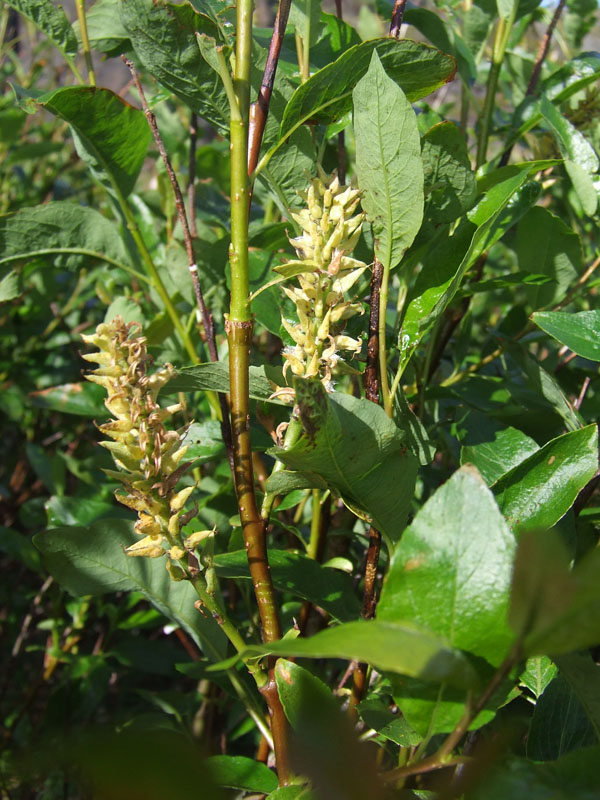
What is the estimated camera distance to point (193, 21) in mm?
680

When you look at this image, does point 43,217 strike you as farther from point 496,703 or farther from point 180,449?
point 496,703

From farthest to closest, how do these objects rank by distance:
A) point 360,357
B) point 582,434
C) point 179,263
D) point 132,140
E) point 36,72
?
point 36,72, point 179,263, point 132,140, point 360,357, point 582,434

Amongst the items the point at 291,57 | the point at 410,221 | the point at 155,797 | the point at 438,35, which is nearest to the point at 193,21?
the point at 410,221

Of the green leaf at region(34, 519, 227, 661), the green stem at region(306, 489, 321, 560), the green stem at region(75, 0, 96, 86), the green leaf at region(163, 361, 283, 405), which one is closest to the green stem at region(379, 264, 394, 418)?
the green leaf at region(163, 361, 283, 405)

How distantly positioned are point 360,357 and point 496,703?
0.37m

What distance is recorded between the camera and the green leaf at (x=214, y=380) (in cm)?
69

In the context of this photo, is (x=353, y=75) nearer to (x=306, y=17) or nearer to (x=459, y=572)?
(x=306, y=17)

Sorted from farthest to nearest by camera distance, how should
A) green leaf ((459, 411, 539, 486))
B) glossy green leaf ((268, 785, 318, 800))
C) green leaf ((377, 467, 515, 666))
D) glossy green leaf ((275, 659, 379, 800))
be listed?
green leaf ((459, 411, 539, 486)) → glossy green leaf ((268, 785, 318, 800)) → green leaf ((377, 467, 515, 666)) → glossy green leaf ((275, 659, 379, 800))

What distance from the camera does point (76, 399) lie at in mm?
1235

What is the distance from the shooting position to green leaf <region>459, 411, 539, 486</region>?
801 millimetres

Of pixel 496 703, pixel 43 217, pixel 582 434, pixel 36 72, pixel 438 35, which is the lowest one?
pixel 496 703

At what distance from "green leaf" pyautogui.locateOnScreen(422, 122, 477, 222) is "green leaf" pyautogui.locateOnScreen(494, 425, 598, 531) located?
0.28 meters

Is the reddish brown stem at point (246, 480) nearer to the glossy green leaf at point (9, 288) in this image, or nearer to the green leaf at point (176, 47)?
the green leaf at point (176, 47)

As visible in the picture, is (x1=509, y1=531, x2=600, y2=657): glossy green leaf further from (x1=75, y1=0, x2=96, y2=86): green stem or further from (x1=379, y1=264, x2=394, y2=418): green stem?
(x1=75, y1=0, x2=96, y2=86): green stem
